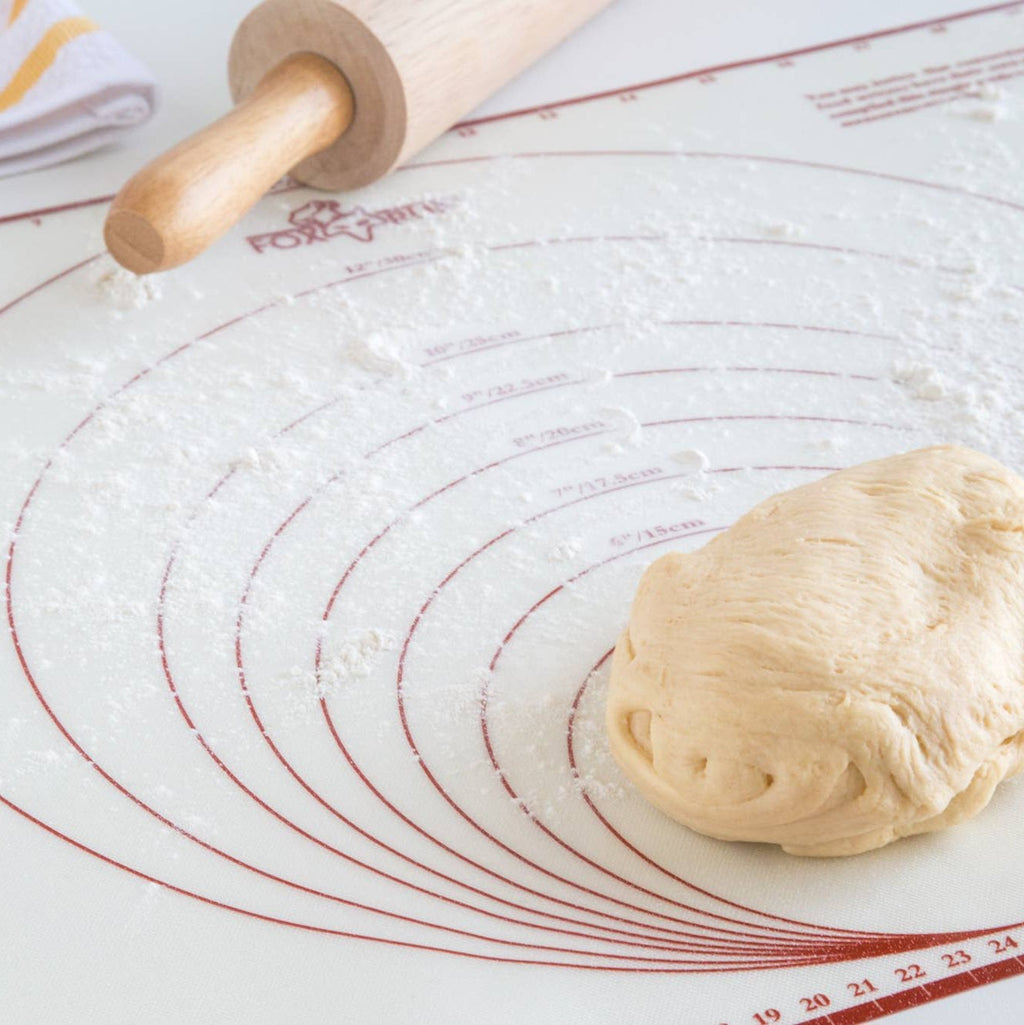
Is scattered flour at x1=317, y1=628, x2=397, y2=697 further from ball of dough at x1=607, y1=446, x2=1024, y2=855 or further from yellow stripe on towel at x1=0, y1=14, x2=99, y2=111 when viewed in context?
yellow stripe on towel at x1=0, y1=14, x2=99, y2=111

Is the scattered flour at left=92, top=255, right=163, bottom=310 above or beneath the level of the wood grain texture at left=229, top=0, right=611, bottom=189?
beneath

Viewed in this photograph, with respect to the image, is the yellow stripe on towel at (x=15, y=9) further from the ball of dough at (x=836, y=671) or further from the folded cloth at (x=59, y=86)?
the ball of dough at (x=836, y=671)

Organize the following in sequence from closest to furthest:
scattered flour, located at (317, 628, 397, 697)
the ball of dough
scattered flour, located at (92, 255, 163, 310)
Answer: the ball of dough → scattered flour, located at (317, 628, 397, 697) → scattered flour, located at (92, 255, 163, 310)

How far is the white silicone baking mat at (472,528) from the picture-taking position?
0.90m

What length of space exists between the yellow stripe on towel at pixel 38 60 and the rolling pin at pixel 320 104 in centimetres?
20

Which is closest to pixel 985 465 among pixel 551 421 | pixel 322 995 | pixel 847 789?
pixel 847 789

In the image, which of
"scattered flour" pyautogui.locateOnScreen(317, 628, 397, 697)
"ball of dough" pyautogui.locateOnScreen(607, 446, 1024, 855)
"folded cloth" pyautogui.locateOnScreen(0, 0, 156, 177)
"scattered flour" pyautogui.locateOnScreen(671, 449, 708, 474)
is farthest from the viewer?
"folded cloth" pyautogui.locateOnScreen(0, 0, 156, 177)

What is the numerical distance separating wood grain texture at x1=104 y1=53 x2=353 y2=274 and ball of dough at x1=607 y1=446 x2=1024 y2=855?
24.1 inches

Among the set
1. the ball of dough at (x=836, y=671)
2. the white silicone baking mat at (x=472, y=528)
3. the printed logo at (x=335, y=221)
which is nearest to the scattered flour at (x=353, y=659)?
the white silicone baking mat at (x=472, y=528)

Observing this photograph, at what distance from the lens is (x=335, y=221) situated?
5.12 ft

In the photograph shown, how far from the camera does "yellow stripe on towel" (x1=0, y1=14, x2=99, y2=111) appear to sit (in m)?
1.62

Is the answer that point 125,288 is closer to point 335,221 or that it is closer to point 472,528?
point 335,221

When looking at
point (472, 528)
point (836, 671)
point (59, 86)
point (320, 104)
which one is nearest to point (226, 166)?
point (320, 104)

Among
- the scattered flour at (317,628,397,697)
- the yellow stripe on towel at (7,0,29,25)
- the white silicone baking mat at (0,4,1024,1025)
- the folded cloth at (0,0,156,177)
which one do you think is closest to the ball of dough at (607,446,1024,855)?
the white silicone baking mat at (0,4,1024,1025)
